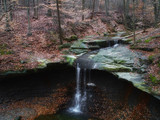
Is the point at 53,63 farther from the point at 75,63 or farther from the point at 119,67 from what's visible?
the point at 119,67

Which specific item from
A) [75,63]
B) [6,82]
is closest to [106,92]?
[75,63]

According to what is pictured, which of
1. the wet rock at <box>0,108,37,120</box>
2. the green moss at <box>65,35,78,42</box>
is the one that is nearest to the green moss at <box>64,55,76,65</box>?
the green moss at <box>65,35,78,42</box>

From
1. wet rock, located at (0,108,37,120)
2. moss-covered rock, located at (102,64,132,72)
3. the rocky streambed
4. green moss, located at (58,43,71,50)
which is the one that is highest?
green moss, located at (58,43,71,50)

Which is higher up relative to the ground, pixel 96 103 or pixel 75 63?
pixel 75 63

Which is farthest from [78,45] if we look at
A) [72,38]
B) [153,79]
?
[153,79]

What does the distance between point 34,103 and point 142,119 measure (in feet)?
25.3

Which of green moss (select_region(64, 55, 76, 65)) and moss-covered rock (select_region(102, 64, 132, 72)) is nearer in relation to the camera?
moss-covered rock (select_region(102, 64, 132, 72))

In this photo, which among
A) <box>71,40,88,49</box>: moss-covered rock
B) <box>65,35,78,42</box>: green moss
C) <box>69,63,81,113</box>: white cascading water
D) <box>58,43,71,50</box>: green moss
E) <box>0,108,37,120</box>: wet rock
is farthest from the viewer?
<box>65,35,78,42</box>: green moss

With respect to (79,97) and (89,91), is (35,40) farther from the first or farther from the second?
(89,91)

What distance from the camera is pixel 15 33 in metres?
14.2

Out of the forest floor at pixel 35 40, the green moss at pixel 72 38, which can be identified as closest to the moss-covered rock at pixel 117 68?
the forest floor at pixel 35 40

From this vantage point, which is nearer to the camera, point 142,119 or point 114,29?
point 142,119

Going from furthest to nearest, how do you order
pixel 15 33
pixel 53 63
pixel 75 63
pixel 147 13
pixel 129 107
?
pixel 147 13 < pixel 15 33 < pixel 75 63 < pixel 53 63 < pixel 129 107

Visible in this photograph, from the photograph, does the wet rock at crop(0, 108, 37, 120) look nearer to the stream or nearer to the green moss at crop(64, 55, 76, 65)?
the stream
